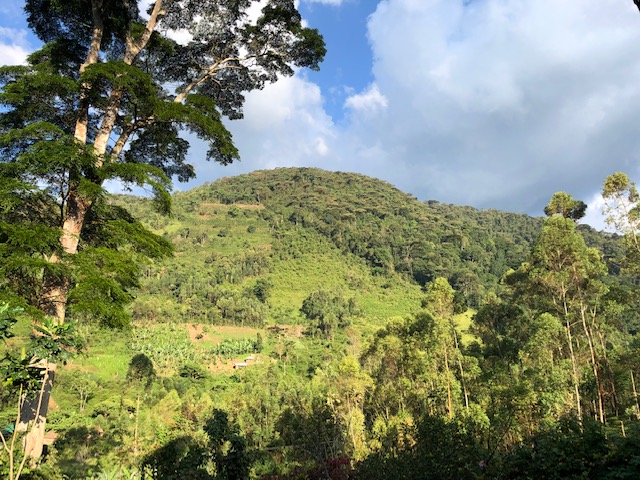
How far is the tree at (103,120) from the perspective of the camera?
4.21 meters

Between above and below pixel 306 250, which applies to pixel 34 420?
below

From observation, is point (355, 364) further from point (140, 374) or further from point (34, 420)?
point (140, 374)

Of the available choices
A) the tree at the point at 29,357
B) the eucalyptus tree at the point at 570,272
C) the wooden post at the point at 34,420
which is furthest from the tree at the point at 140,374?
the tree at the point at 29,357

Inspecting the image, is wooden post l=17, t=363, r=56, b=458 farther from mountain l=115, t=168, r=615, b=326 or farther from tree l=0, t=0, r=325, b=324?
mountain l=115, t=168, r=615, b=326

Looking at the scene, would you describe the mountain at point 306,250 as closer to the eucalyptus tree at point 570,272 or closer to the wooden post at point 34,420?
the eucalyptus tree at point 570,272

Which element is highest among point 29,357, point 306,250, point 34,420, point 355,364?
point 306,250

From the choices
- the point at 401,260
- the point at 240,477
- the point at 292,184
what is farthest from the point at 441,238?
the point at 240,477

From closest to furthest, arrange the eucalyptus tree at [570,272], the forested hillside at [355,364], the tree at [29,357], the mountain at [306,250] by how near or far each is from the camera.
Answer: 1. the tree at [29,357]
2. the forested hillside at [355,364]
3. the eucalyptus tree at [570,272]
4. the mountain at [306,250]

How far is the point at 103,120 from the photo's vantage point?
553 cm

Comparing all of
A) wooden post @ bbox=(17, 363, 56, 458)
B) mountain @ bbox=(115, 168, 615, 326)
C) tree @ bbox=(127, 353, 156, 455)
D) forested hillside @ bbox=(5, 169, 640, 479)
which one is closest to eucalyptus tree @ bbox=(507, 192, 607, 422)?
forested hillside @ bbox=(5, 169, 640, 479)

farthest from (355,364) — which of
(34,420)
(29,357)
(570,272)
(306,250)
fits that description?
(306,250)

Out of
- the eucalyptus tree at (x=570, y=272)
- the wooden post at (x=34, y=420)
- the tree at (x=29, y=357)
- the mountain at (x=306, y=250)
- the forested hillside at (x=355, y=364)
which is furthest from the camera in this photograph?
the mountain at (x=306, y=250)

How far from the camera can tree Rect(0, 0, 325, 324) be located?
4211 mm

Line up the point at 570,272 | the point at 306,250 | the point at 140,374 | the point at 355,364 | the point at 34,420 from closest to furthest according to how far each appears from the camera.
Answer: the point at 34,420 → the point at 570,272 → the point at 355,364 → the point at 140,374 → the point at 306,250
